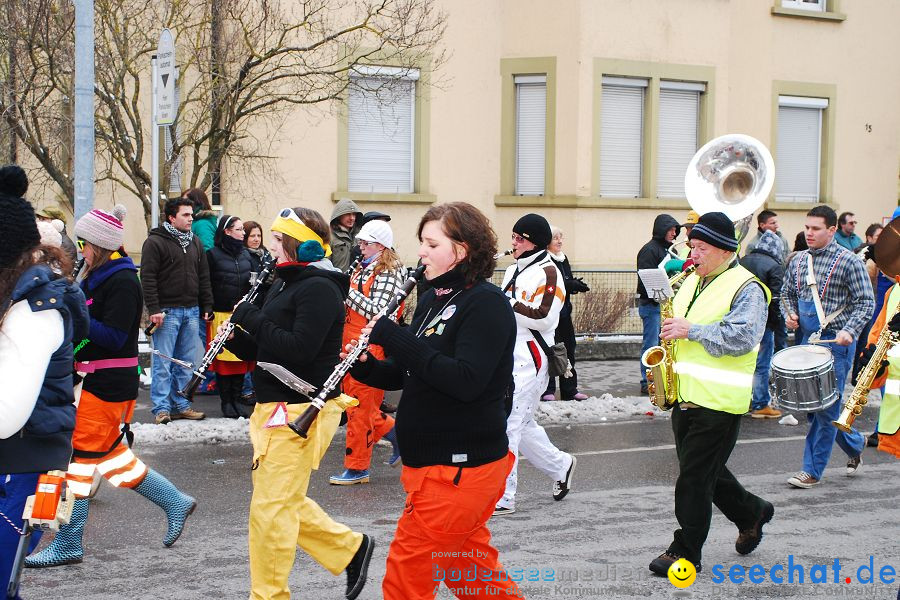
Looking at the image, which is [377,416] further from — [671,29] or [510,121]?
[671,29]

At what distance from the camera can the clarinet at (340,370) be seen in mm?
4290

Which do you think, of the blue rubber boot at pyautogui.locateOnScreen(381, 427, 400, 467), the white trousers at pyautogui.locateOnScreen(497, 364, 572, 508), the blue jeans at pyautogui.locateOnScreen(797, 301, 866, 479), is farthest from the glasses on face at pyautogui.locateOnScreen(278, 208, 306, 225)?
the blue jeans at pyautogui.locateOnScreen(797, 301, 866, 479)

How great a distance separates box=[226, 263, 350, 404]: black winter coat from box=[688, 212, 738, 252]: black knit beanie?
196cm

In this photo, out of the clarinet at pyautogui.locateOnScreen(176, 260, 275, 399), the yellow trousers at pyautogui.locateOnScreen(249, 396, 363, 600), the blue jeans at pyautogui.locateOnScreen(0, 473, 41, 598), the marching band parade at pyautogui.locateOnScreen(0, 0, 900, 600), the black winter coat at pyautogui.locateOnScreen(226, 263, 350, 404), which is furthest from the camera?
the clarinet at pyautogui.locateOnScreen(176, 260, 275, 399)

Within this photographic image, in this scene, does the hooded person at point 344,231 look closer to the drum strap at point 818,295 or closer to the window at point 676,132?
the drum strap at point 818,295

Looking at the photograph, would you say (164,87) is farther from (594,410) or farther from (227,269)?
(594,410)

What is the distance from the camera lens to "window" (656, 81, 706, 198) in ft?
56.2

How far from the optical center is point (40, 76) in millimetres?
12836

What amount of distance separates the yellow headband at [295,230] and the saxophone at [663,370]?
1953 millimetres

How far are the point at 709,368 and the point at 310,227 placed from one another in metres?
2.24

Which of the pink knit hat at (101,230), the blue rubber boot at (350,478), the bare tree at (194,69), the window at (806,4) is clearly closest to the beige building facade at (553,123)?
the window at (806,4)

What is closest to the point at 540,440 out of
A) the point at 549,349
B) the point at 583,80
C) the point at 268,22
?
the point at 549,349

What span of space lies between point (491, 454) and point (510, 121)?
13027 mm

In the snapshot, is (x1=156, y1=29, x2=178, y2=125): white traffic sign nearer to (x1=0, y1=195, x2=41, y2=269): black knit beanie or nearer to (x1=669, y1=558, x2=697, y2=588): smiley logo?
(x1=669, y1=558, x2=697, y2=588): smiley logo
